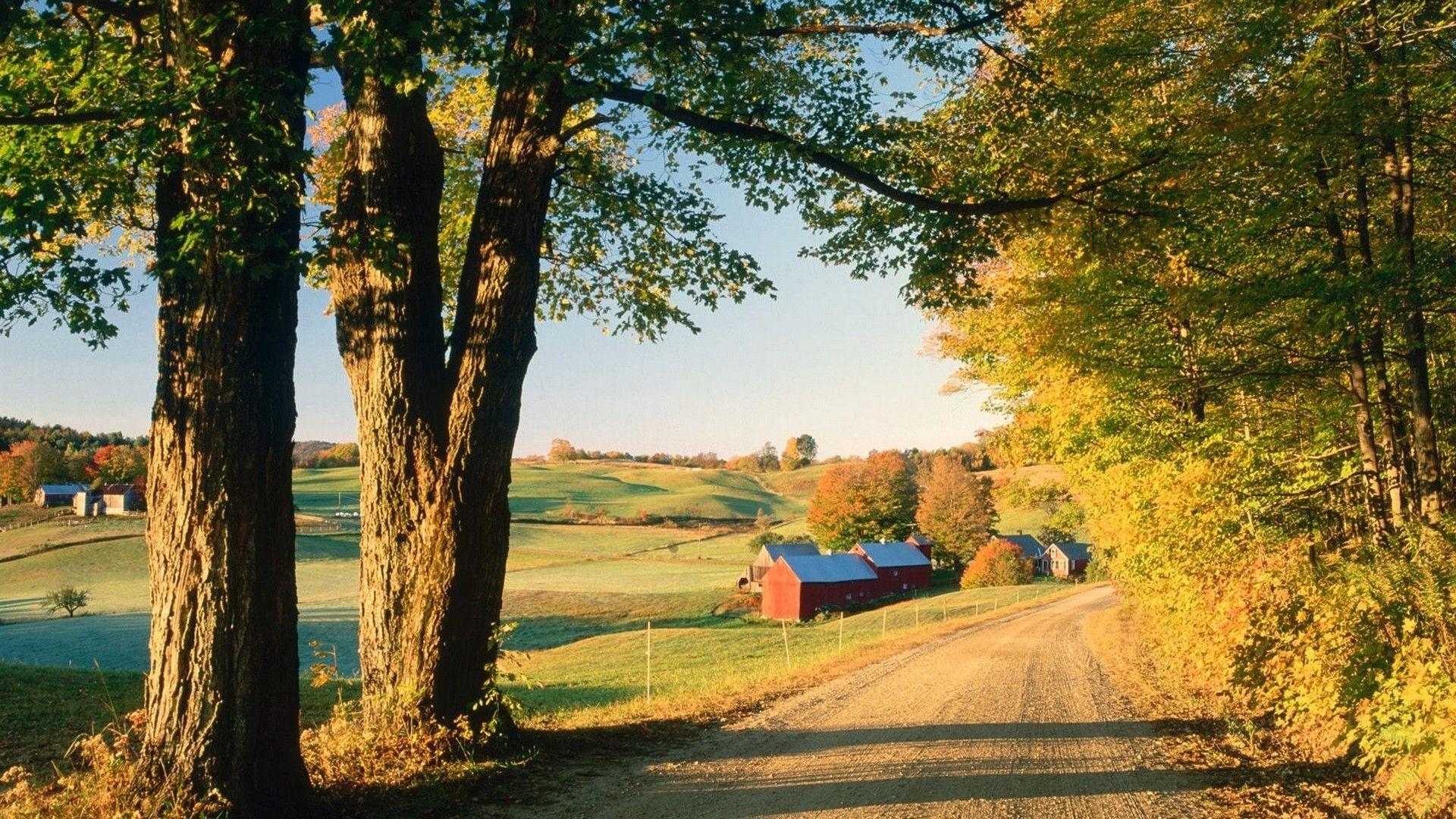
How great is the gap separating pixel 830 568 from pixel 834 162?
163 ft

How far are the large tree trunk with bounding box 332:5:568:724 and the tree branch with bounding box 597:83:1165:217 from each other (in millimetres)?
925

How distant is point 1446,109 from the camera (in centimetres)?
964

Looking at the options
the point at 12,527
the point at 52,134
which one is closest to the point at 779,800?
the point at 52,134

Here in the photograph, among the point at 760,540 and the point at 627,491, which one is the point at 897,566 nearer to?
the point at 760,540

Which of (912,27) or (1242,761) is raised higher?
(912,27)

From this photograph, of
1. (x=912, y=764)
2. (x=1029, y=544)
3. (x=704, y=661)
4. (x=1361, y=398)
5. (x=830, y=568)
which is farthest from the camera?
(x=1029, y=544)

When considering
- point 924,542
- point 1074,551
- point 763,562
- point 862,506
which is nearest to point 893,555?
point 862,506

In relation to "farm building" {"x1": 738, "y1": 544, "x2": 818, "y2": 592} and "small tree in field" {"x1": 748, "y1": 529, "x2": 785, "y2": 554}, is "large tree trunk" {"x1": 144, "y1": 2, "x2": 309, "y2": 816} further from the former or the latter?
"small tree in field" {"x1": 748, "y1": 529, "x2": 785, "y2": 554}

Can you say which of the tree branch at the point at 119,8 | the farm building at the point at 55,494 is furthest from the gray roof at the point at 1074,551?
the tree branch at the point at 119,8

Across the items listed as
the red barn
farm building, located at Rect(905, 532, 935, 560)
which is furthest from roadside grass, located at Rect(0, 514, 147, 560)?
farm building, located at Rect(905, 532, 935, 560)

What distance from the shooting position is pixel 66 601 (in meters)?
44.2

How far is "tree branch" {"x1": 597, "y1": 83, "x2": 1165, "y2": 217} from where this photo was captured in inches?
313

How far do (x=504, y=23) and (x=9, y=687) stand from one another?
1781 centimetres

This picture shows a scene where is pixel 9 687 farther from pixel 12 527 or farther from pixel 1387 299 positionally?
pixel 12 527
